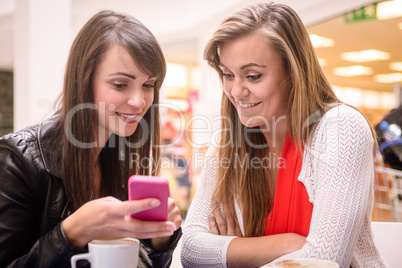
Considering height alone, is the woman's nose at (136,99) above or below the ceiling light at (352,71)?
below

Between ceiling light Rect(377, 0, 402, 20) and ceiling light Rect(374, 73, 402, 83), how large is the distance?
175 cm

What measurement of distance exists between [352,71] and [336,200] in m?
5.02

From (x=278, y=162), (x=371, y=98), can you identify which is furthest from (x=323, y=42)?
(x=278, y=162)

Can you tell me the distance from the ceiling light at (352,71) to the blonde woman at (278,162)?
4155 millimetres

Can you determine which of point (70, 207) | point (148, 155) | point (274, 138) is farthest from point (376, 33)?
point (70, 207)

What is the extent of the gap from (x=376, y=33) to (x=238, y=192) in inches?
147

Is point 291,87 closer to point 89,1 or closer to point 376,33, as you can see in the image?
point 376,33

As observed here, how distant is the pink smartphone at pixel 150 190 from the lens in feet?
2.79

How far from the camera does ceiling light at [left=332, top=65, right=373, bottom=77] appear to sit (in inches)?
221

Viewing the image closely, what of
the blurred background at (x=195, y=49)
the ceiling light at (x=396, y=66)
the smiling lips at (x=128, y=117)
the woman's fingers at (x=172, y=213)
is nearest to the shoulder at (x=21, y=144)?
the smiling lips at (x=128, y=117)

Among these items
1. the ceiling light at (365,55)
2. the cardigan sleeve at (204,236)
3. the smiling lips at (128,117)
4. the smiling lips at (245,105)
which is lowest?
the cardigan sleeve at (204,236)

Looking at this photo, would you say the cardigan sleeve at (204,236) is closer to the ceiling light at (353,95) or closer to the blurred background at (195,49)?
the blurred background at (195,49)

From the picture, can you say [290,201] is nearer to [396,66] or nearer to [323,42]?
[323,42]

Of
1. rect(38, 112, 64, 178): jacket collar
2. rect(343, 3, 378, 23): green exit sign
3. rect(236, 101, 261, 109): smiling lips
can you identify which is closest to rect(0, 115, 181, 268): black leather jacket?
rect(38, 112, 64, 178): jacket collar
